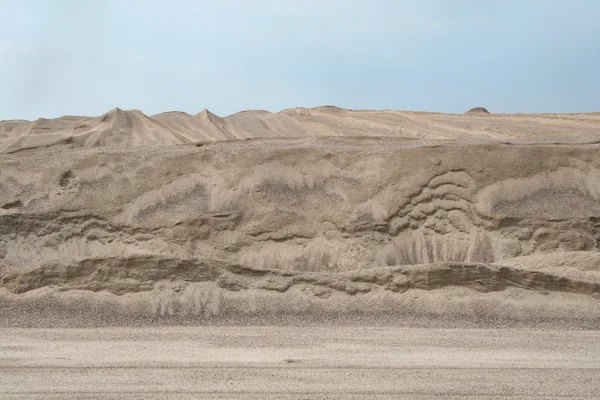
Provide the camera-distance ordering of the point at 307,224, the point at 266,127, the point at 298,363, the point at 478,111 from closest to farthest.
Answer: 1. the point at 298,363
2. the point at 307,224
3. the point at 266,127
4. the point at 478,111

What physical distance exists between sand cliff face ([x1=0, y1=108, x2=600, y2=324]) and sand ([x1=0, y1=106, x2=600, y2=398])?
0.03m

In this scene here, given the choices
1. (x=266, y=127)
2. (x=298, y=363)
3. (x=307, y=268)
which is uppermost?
(x=266, y=127)

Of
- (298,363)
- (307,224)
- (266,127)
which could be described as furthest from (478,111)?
(298,363)

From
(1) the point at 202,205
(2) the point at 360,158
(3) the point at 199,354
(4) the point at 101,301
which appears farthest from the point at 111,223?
(3) the point at 199,354

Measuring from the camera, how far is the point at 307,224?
1327cm

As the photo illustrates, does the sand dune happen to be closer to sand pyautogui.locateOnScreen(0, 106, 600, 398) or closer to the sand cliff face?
sand pyautogui.locateOnScreen(0, 106, 600, 398)

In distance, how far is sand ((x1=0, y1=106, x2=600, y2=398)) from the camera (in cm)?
729

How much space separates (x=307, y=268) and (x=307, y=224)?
0.95m

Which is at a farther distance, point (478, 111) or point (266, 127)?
point (478, 111)

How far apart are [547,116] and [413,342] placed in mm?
16497

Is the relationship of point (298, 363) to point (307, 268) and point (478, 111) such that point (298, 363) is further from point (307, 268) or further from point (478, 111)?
point (478, 111)

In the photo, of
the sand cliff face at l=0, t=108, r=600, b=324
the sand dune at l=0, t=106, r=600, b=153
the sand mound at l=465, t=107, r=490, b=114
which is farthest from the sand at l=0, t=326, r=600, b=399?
the sand mound at l=465, t=107, r=490, b=114

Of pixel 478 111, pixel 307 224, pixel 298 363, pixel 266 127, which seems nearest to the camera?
pixel 298 363

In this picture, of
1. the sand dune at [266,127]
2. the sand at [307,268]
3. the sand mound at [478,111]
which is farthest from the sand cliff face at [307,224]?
the sand mound at [478,111]
